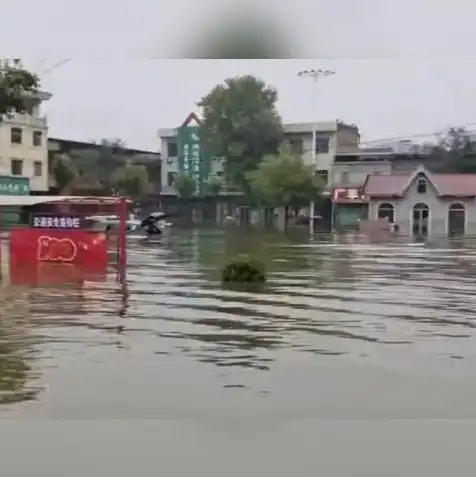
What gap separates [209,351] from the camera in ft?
19.3

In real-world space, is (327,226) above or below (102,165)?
below

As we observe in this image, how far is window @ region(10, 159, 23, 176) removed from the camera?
953 cm

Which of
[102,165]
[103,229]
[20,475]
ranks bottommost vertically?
[20,475]

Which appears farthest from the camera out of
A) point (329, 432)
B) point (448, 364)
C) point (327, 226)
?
point (327, 226)

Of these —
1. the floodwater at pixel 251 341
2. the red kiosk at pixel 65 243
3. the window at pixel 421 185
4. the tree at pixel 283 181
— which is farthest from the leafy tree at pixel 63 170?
the window at pixel 421 185

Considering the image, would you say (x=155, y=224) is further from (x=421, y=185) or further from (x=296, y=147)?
(x=421, y=185)

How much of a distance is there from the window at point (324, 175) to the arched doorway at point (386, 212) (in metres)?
0.79

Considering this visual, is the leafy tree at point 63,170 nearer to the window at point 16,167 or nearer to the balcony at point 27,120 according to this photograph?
the window at point 16,167

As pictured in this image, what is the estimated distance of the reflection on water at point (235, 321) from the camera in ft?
16.6

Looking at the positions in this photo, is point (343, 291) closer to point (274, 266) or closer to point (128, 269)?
point (274, 266)

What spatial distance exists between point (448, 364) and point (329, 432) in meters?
1.92

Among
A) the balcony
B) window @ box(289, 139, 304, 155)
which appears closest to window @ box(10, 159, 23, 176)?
the balcony

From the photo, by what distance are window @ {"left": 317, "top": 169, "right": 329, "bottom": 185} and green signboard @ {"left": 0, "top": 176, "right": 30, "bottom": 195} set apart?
3512 mm

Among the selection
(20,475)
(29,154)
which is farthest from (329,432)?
(29,154)
